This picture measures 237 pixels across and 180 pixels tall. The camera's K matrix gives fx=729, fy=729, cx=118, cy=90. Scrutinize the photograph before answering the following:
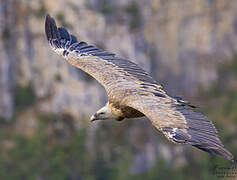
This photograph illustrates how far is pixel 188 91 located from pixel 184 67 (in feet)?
4.43

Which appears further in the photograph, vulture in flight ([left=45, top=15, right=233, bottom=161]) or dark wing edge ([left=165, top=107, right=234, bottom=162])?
vulture in flight ([left=45, top=15, right=233, bottom=161])

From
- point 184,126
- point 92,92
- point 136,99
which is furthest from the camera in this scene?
point 92,92

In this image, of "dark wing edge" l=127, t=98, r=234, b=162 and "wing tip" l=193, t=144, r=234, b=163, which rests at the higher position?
"dark wing edge" l=127, t=98, r=234, b=162

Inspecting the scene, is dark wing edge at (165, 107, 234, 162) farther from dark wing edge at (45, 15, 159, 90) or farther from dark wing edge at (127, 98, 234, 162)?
dark wing edge at (45, 15, 159, 90)

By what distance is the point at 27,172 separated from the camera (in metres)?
35.9

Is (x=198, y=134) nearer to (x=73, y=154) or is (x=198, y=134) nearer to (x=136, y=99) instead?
(x=136, y=99)

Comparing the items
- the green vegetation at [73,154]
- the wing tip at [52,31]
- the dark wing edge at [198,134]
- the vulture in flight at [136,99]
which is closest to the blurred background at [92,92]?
the green vegetation at [73,154]

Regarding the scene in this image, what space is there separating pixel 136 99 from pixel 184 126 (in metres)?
1.33

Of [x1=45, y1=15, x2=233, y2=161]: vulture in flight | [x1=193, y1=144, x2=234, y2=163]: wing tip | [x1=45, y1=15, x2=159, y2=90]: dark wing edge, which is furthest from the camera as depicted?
[x1=45, y1=15, x2=159, y2=90]: dark wing edge

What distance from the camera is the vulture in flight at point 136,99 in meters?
10.1

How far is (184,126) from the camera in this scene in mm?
10297

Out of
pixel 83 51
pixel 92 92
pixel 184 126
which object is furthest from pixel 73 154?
pixel 184 126

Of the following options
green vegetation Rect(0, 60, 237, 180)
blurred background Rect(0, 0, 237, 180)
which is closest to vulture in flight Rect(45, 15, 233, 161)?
blurred background Rect(0, 0, 237, 180)

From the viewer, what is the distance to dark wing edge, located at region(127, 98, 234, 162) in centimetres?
983
